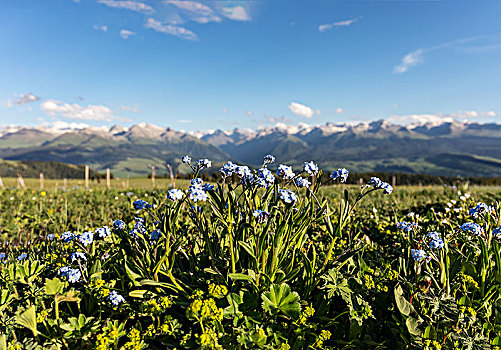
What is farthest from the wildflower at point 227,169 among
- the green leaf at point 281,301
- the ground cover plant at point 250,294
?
the green leaf at point 281,301

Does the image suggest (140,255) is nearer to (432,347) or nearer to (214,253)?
(214,253)

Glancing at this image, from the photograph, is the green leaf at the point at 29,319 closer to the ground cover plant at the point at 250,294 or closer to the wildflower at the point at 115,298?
the ground cover plant at the point at 250,294

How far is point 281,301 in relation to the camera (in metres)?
2.90

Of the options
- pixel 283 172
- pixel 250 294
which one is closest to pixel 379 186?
pixel 283 172

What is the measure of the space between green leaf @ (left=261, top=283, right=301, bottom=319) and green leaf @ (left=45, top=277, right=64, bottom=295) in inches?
82.2

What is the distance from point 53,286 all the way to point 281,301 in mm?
2336

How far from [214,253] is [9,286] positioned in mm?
2237

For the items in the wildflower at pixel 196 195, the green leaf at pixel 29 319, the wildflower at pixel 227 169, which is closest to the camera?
the green leaf at pixel 29 319

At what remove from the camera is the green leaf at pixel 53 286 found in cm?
278

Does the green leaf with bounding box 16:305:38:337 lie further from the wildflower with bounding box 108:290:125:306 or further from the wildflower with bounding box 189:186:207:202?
the wildflower with bounding box 189:186:207:202

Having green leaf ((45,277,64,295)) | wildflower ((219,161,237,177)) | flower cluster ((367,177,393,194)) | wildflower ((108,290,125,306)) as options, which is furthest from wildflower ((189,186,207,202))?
flower cluster ((367,177,393,194))

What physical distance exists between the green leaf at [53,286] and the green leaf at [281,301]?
209cm

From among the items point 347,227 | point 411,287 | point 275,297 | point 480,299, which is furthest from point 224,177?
point 347,227

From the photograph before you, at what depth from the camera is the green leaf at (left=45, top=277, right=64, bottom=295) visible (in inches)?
109
